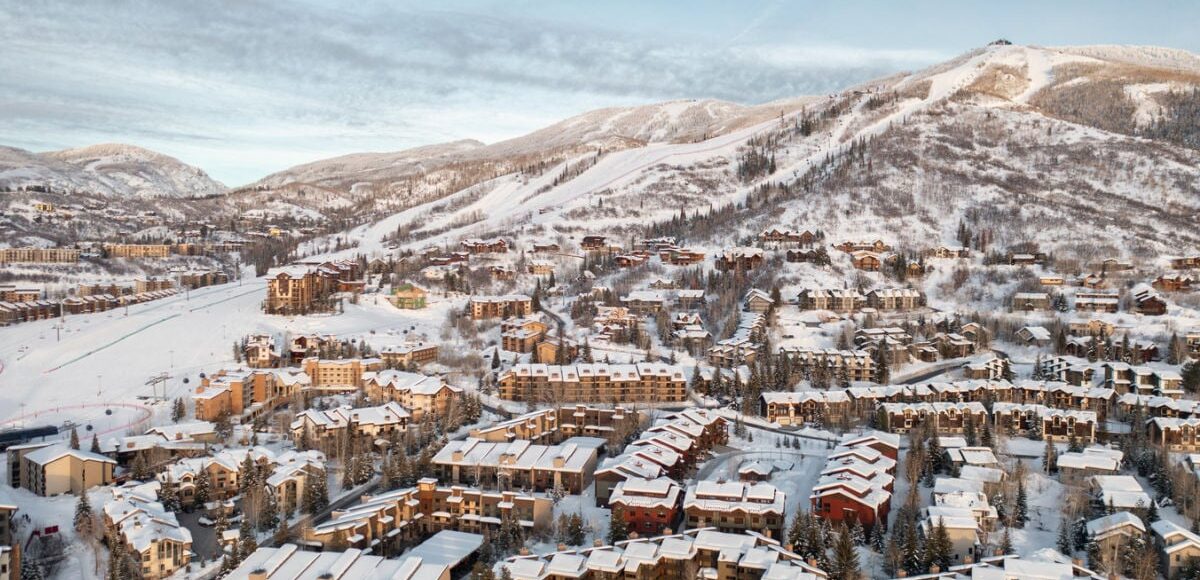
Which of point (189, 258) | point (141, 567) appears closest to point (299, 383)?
point (141, 567)

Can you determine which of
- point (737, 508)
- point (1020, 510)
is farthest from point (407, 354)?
point (1020, 510)

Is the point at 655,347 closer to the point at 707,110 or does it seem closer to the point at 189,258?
the point at 189,258

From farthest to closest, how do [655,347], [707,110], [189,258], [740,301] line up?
[707,110]
[189,258]
[740,301]
[655,347]

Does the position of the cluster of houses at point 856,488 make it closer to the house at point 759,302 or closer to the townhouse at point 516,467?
the townhouse at point 516,467

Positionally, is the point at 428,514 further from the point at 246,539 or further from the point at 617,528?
the point at 617,528

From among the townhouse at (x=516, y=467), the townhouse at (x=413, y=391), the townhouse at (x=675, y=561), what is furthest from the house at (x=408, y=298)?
the townhouse at (x=675, y=561)

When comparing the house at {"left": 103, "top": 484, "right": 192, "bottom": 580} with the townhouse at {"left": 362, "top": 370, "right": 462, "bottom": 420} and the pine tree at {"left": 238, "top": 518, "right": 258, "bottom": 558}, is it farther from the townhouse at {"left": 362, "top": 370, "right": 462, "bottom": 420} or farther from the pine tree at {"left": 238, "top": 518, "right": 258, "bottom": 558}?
the townhouse at {"left": 362, "top": 370, "right": 462, "bottom": 420}
